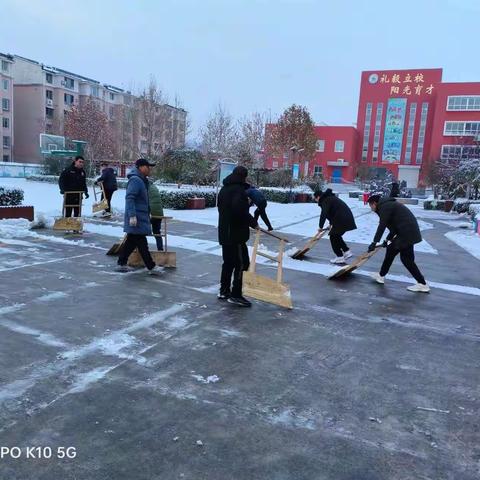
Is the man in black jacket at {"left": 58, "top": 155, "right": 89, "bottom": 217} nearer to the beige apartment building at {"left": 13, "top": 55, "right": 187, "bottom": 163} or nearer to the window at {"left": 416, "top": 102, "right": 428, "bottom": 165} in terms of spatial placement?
the beige apartment building at {"left": 13, "top": 55, "right": 187, "bottom": 163}

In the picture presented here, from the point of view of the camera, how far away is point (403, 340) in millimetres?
4699

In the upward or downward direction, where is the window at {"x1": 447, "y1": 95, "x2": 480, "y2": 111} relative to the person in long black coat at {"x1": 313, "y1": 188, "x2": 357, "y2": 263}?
upward

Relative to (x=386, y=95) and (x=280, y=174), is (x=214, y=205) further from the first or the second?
(x=386, y=95)

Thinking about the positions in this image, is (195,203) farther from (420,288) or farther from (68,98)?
(68,98)

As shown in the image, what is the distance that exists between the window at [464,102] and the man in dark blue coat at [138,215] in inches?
2347

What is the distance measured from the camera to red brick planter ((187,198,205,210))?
17297mm

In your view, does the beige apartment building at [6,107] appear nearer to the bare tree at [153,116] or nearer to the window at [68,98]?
the window at [68,98]

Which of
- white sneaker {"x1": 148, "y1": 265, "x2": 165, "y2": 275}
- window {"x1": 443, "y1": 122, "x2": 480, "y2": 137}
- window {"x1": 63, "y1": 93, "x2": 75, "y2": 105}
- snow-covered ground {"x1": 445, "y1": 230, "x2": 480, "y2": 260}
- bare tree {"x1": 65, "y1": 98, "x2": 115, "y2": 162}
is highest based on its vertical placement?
window {"x1": 63, "y1": 93, "x2": 75, "y2": 105}

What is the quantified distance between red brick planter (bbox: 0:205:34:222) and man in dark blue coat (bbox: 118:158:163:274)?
5.02 m

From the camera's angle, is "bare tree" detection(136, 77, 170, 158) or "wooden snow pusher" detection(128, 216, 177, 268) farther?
"bare tree" detection(136, 77, 170, 158)

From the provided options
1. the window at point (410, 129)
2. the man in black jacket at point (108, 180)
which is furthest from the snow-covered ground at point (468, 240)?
the window at point (410, 129)

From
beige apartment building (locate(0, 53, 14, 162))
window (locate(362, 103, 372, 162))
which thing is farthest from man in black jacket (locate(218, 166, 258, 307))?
window (locate(362, 103, 372, 162))

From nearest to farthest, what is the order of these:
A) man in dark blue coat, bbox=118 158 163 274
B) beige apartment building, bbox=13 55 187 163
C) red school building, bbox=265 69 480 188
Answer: man in dark blue coat, bbox=118 158 163 274, beige apartment building, bbox=13 55 187 163, red school building, bbox=265 69 480 188

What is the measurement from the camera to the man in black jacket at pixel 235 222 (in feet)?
17.7
